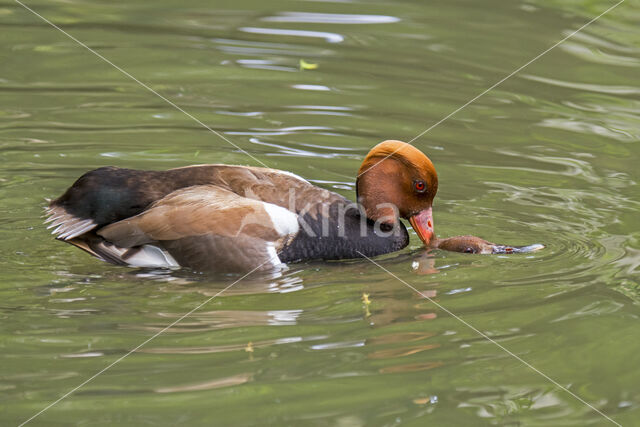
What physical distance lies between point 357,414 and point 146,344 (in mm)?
1366

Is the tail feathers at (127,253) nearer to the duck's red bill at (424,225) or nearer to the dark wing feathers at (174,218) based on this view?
the dark wing feathers at (174,218)

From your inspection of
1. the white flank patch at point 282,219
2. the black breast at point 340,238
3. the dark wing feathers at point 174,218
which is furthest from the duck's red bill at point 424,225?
the white flank patch at point 282,219

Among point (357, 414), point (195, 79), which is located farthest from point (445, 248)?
point (195, 79)

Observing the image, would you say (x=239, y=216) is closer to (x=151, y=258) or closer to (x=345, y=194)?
(x=151, y=258)

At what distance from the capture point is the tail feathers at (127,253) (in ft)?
21.4

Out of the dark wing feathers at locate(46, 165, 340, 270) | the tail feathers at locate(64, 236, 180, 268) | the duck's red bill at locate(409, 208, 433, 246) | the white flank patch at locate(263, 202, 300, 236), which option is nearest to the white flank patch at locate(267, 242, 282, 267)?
the dark wing feathers at locate(46, 165, 340, 270)

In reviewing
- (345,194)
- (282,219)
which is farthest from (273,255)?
(345,194)

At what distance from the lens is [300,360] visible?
16.9 ft

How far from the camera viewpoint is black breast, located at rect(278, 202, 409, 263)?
6.65 meters

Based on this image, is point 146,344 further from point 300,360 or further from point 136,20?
point 136,20

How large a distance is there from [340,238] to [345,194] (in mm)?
1167

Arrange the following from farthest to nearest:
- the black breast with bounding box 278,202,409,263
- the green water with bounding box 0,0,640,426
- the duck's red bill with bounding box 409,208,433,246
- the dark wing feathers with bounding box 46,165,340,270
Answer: the duck's red bill with bounding box 409,208,433,246 < the black breast with bounding box 278,202,409,263 < the dark wing feathers with bounding box 46,165,340,270 < the green water with bounding box 0,0,640,426

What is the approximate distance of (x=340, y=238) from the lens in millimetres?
6758

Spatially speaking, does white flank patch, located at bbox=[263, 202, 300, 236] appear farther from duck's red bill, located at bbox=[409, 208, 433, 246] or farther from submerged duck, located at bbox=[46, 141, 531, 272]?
duck's red bill, located at bbox=[409, 208, 433, 246]
